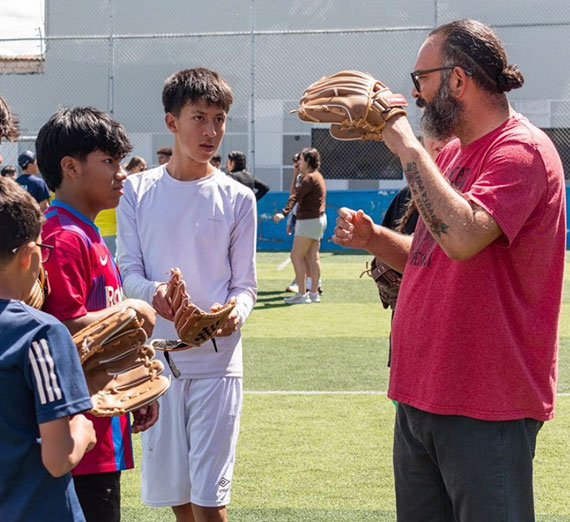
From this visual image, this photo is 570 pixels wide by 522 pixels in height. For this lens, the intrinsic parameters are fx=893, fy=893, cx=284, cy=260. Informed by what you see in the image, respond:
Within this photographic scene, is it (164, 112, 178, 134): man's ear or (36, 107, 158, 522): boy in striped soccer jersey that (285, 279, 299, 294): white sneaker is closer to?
(164, 112, 178, 134): man's ear

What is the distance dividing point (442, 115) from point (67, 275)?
138 cm

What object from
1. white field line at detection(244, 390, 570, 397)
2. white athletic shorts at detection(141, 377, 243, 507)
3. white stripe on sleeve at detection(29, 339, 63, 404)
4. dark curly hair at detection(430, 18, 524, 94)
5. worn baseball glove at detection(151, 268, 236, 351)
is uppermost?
dark curly hair at detection(430, 18, 524, 94)

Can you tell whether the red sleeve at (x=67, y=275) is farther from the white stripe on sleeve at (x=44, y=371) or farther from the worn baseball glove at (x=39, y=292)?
the white stripe on sleeve at (x=44, y=371)

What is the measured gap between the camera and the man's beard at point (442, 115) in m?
3.03

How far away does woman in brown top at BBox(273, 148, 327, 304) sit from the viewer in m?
13.5

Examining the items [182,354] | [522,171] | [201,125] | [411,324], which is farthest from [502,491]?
[201,125]

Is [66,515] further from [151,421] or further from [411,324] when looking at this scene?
[411,324]

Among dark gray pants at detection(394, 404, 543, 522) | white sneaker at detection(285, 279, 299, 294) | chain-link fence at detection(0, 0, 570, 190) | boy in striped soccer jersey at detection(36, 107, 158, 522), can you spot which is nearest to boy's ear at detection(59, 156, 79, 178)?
boy in striped soccer jersey at detection(36, 107, 158, 522)

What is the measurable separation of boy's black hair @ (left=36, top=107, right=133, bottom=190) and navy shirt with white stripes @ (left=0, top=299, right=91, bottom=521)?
102 centimetres

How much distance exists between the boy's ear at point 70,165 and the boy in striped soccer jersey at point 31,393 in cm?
75

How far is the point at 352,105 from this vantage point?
9.75 feet

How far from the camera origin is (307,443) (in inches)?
246

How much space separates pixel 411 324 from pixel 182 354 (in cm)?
131

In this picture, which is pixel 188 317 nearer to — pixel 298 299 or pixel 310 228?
pixel 298 299
